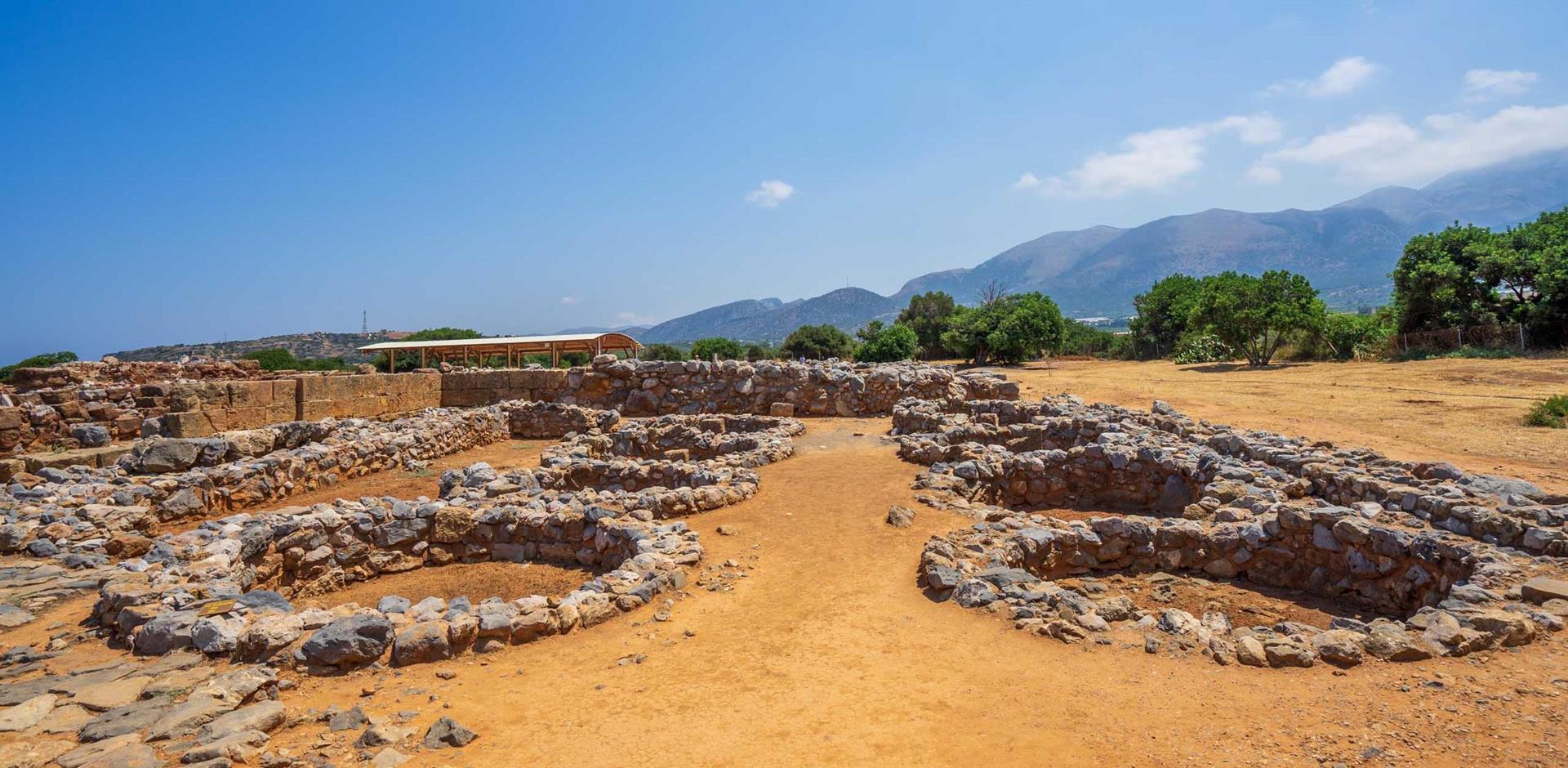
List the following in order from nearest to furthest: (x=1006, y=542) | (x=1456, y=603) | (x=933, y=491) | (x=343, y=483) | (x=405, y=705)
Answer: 1. (x=405, y=705)
2. (x=1456, y=603)
3. (x=1006, y=542)
4. (x=933, y=491)
5. (x=343, y=483)

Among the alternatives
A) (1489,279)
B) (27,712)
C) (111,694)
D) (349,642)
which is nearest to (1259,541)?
(349,642)

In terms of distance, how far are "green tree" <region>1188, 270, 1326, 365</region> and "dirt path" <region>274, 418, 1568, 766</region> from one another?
2781 centimetres

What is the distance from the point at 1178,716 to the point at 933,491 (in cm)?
563

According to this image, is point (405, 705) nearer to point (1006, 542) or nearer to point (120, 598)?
point (120, 598)

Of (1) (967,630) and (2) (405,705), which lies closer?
(2) (405,705)

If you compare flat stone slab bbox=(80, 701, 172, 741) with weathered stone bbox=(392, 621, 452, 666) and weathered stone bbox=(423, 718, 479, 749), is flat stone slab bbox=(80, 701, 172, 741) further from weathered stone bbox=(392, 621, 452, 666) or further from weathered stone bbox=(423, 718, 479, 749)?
weathered stone bbox=(423, 718, 479, 749)

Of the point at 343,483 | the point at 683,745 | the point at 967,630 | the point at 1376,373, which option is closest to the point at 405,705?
the point at 683,745

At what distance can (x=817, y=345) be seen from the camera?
45.6m

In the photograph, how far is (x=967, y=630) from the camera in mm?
5535

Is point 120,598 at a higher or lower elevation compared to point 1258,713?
higher

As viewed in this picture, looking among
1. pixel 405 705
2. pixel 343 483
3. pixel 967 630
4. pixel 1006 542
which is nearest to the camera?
pixel 405 705

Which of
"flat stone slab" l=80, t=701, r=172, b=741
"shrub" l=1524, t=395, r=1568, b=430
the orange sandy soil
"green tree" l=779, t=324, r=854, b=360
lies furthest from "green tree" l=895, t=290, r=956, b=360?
"flat stone slab" l=80, t=701, r=172, b=741

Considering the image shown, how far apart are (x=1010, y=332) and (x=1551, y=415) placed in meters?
21.6

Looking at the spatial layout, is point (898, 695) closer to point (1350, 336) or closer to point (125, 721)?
point (125, 721)
